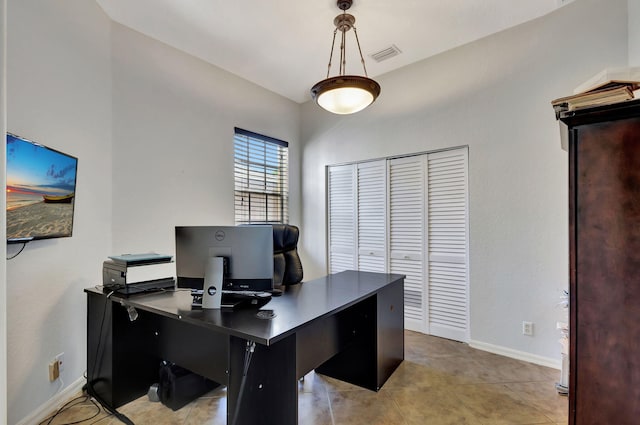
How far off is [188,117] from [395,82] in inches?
93.6

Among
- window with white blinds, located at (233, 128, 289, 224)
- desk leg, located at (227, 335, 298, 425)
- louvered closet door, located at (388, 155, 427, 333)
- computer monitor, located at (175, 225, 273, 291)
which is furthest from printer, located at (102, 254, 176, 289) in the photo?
louvered closet door, located at (388, 155, 427, 333)

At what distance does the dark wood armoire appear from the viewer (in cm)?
97

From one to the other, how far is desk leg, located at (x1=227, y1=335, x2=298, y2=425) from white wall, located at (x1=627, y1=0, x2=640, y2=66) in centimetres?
296

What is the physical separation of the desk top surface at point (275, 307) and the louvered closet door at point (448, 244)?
3.60 ft

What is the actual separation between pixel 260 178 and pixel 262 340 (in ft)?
9.76

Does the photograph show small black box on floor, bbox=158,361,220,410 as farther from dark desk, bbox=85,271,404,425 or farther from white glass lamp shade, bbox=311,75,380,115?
white glass lamp shade, bbox=311,75,380,115

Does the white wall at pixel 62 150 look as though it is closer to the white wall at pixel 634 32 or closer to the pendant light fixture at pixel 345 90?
the pendant light fixture at pixel 345 90

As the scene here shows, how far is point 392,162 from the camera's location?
3617 millimetres

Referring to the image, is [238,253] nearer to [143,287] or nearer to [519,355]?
[143,287]

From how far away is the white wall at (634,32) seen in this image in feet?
6.83

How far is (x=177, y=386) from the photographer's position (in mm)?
2023

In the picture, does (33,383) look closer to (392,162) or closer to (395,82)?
(392,162)

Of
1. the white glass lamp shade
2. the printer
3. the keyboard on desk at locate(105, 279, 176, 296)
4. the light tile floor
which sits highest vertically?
the white glass lamp shade

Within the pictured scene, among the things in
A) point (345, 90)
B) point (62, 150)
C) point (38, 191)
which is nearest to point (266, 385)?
point (38, 191)
